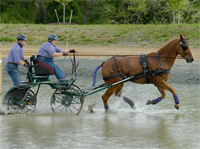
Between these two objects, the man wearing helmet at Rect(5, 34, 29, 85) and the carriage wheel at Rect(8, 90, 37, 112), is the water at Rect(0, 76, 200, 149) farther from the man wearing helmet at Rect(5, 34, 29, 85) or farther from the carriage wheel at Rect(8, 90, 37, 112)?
the man wearing helmet at Rect(5, 34, 29, 85)

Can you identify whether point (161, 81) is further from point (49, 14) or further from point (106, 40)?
point (49, 14)

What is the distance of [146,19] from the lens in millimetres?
40750

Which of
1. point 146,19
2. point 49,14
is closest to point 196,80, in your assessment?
point 146,19

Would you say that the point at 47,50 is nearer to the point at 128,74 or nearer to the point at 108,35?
the point at 128,74

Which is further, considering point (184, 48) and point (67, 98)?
point (184, 48)

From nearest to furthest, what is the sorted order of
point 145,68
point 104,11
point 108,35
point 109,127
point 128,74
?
1. point 109,127
2. point 145,68
3. point 128,74
4. point 108,35
5. point 104,11

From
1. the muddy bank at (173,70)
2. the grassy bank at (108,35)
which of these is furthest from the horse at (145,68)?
the grassy bank at (108,35)

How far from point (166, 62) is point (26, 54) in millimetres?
13302

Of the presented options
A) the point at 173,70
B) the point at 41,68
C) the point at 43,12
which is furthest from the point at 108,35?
the point at 43,12

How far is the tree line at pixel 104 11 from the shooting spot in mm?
38375

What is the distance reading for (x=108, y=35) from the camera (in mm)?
26812

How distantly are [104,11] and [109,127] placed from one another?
3515 cm

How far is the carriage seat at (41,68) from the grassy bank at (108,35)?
598 inches

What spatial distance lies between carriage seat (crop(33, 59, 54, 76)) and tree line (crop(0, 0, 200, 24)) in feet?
86.2
